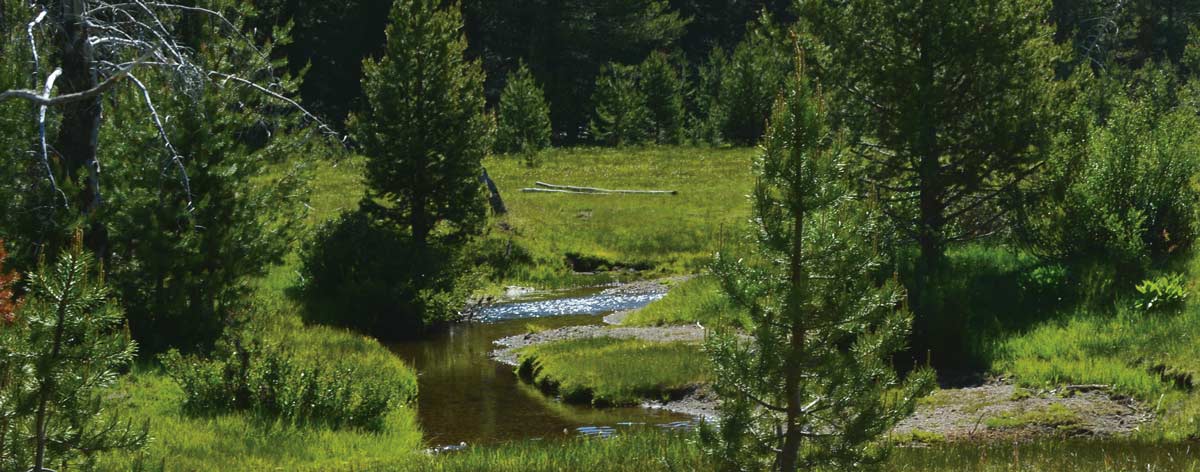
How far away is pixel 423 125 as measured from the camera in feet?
76.1

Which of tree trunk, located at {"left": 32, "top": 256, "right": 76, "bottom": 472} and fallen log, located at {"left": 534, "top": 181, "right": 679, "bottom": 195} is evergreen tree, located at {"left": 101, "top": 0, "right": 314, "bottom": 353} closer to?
tree trunk, located at {"left": 32, "top": 256, "right": 76, "bottom": 472}

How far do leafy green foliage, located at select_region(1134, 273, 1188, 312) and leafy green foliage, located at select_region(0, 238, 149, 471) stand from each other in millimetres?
14673

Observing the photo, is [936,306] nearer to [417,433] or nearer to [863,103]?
[863,103]

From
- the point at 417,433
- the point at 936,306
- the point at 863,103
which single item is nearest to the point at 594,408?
the point at 417,433

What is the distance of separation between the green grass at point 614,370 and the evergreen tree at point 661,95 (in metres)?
43.3

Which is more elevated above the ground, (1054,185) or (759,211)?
(759,211)

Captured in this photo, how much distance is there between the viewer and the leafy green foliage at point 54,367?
20.6 ft

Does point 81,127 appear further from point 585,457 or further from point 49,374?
point 49,374

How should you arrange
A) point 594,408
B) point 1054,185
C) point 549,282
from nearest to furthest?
point 594,408 < point 1054,185 < point 549,282

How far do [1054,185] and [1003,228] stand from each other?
1206 millimetres

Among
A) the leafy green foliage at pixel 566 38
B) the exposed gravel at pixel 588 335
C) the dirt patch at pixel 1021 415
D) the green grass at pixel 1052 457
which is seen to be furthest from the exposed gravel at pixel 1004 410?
the leafy green foliage at pixel 566 38

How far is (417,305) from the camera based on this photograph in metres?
22.5

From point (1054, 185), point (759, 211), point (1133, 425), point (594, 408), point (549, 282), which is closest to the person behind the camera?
point (759, 211)

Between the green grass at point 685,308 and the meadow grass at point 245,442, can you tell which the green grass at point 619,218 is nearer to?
the green grass at point 685,308
